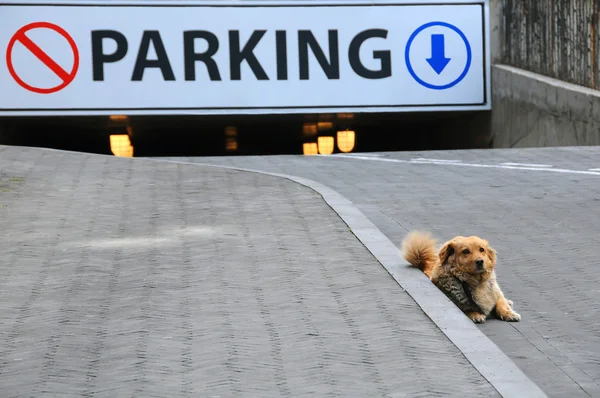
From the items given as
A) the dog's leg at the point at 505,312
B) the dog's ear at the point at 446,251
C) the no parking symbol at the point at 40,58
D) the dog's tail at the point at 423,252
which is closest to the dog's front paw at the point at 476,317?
the dog's leg at the point at 505,312

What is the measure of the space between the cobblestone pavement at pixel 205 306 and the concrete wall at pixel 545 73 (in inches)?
419

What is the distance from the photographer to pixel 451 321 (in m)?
8.15

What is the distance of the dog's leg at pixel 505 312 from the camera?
8.80 m

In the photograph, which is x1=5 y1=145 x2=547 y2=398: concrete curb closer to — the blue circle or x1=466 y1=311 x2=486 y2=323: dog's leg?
x1=466 y1=311 x2=486 y2=323: dog's leg

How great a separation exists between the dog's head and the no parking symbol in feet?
62.8

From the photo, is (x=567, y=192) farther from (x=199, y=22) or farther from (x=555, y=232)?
(x=199, y=22)

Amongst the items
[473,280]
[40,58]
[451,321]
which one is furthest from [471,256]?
[40,58]

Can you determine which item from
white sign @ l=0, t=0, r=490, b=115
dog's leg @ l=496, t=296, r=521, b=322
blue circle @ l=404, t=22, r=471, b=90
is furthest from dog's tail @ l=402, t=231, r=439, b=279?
blue circle @ l=404, t=22, r=471, b=90

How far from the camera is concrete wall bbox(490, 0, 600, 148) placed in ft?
76.3

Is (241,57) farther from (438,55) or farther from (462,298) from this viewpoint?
(462,298)

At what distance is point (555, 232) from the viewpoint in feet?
40.7

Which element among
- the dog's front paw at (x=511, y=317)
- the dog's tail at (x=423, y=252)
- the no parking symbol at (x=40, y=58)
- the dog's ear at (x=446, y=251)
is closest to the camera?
the dog's front paw at (x=511, y=317)

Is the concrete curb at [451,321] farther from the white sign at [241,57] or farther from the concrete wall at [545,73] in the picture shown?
the white sign at [241,57]

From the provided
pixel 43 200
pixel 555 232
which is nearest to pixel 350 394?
pixel 555 232
